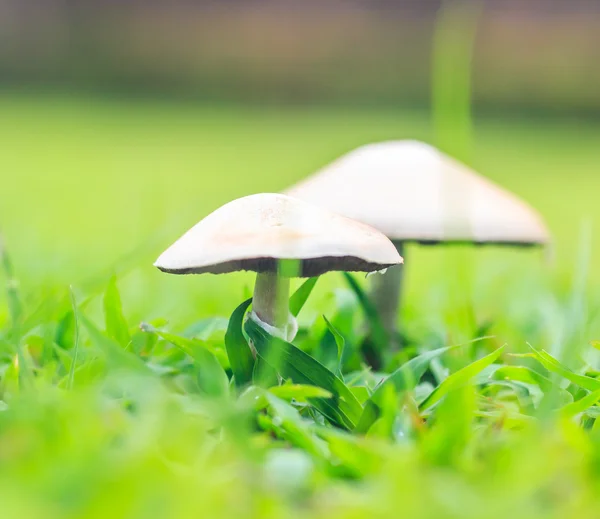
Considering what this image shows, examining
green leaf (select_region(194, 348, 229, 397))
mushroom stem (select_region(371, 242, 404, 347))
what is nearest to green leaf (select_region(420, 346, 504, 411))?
green leaf (select_region(194, 348, 229, 397))

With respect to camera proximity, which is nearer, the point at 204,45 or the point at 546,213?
the point at 546,213

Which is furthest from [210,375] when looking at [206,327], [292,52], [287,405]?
[292,52]

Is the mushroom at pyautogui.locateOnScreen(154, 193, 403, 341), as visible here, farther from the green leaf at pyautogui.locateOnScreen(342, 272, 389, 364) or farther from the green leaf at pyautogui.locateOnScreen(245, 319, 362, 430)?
the green leaf at pyautogui.locateOnScreen(342, 272, 389, 364)

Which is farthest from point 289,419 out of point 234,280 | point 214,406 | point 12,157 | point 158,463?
point 12,157

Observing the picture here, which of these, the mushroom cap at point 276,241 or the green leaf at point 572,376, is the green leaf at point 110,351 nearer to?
the mushroom cap at point 276,241

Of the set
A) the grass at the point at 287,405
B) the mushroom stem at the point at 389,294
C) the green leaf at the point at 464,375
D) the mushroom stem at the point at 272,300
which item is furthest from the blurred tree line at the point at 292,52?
the green leaf at the point at 464,375

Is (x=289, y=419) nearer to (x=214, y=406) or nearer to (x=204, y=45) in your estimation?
(x=214, y=406)

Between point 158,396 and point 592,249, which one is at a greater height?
point 158,396
